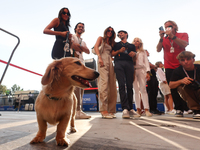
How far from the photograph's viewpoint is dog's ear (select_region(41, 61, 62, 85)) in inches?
49.5

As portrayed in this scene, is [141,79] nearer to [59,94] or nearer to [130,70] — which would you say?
[130,70]

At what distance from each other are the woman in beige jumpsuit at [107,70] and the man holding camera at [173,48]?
1.24 meters

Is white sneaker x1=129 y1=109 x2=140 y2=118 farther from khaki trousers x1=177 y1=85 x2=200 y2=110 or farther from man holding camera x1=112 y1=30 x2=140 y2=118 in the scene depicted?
khaki trousers x1=177 y1=85 x2=200 y2=110

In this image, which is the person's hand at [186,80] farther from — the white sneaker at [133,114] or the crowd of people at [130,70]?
the white sneaker at [133,114]

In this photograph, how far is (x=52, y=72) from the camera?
1291 millimetres

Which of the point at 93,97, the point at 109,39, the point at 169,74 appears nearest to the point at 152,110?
the point at 169,74

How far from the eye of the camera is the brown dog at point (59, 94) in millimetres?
1203

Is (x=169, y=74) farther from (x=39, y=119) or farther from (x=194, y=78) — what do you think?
(x=39, y=119)

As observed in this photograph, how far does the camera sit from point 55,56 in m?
2.19

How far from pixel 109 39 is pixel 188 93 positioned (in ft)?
6.89

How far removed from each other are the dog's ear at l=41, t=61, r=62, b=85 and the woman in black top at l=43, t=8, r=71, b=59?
86cm

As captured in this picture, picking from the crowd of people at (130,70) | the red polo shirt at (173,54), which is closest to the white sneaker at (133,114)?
the crowd of people at (130,70)

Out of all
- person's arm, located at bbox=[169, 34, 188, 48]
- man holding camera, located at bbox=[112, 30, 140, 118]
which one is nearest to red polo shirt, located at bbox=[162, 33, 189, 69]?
person's arm, located at bbox=[169, 34, 188, 48]

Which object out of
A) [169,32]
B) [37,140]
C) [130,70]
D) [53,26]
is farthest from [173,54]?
[37,140]
